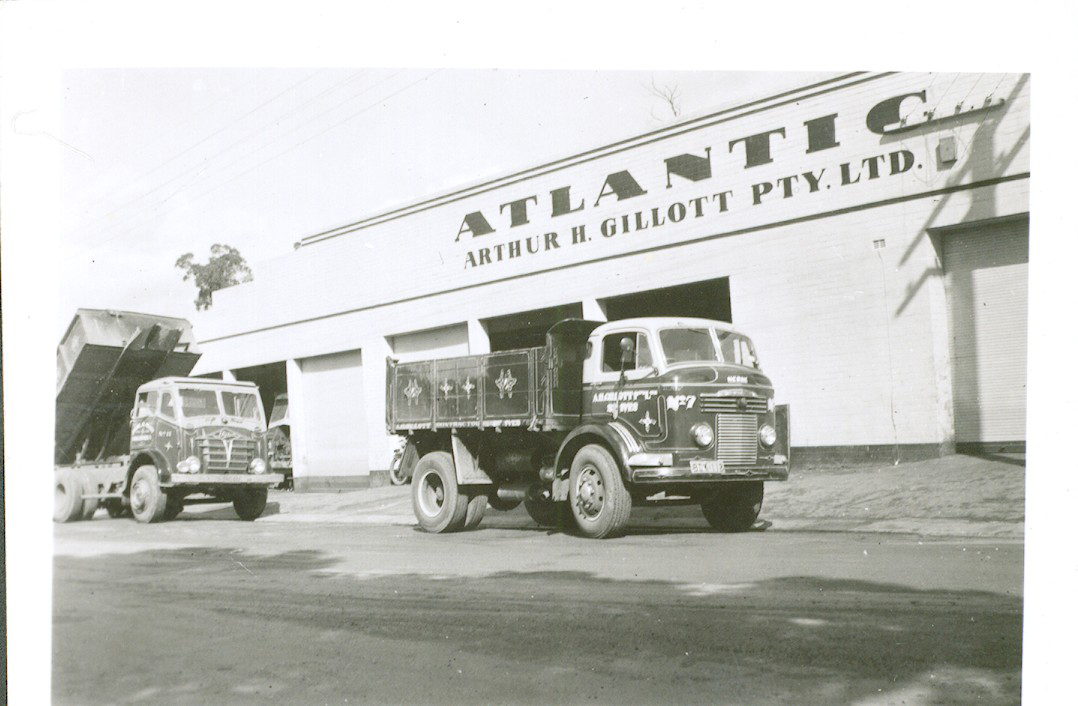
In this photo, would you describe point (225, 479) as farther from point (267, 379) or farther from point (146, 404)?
point (267, 379)

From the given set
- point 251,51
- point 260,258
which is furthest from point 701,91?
point 260,258

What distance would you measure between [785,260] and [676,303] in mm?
1089

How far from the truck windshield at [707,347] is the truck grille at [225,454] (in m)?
5.32

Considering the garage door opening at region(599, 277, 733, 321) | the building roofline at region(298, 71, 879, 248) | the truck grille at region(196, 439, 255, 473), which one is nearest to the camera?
the building roofline at region(298, 71, 879, 248)

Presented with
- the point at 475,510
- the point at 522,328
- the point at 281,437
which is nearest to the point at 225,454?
the point at 281,437

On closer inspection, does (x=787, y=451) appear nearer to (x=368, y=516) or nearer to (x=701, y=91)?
(x=701, y=91)

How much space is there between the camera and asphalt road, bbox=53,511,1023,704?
4418mm

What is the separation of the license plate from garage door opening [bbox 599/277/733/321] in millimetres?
1458

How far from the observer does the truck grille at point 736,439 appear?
763 cm

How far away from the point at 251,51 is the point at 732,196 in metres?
4.37

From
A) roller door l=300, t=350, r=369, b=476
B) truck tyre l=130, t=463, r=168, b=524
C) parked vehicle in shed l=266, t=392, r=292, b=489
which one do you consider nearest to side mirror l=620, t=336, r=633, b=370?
roller door l=300, t=350, r=369, b=476

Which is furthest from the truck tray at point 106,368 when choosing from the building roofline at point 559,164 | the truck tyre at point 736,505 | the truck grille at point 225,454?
the truck tyre at point 736,505

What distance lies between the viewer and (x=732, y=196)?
7879 mm

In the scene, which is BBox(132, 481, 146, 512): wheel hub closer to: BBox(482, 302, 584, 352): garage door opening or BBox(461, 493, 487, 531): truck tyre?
BBox(461, 493, 487, 531): truck tyre
